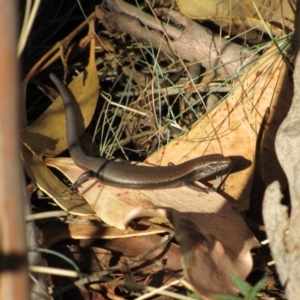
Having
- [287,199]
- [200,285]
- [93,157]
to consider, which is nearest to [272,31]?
[287,199]

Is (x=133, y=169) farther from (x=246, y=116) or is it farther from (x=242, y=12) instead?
(x=242, y=12)

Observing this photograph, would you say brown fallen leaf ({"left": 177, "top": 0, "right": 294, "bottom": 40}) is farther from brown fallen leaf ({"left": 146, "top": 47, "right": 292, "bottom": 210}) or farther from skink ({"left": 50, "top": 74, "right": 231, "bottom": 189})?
skink ({"left": 50, "top": 74, "right": 231, "bottom": 189})

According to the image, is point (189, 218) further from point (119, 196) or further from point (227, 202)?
point (119, 196)

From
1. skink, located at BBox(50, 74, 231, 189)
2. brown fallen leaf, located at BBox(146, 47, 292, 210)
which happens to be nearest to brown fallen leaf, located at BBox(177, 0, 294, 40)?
brown fallen leaf, located at BBox(146, 47, 292, 210)

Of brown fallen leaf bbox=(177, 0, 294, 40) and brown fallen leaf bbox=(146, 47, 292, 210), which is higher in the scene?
brown fallen leaf bbox=(177, 0, 294, 40)

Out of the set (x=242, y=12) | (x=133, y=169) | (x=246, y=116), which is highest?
(x=242, y=12)

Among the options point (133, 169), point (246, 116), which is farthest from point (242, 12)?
point (133, 169)

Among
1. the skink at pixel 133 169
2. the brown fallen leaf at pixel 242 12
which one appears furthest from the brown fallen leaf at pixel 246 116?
the brown fallen leaf at pixel 242 12

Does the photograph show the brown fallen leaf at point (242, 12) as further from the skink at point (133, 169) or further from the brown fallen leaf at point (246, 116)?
the skink at point (133, 169)

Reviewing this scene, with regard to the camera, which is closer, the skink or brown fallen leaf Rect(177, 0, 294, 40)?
the skink
